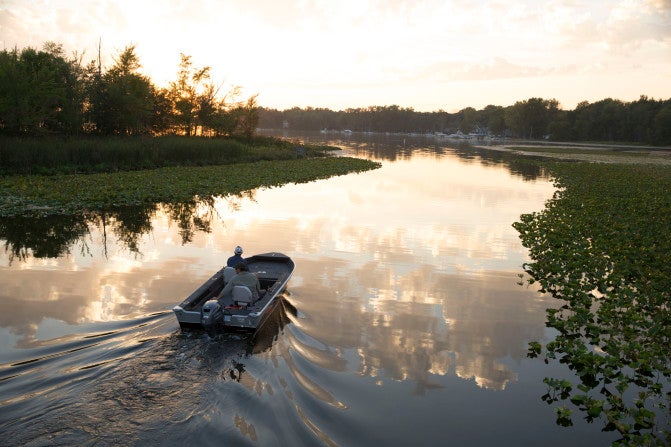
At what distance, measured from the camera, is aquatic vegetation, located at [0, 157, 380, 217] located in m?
22.0

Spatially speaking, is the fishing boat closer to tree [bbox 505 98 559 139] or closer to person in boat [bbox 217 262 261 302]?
person in boat [bbox 217 262 261 302]

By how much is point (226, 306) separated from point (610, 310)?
352 inches

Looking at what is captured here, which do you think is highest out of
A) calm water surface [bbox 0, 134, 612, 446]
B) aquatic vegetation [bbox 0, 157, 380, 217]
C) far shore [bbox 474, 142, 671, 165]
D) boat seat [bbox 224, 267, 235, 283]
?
far shore [bbox 474, 142, 671, 165]

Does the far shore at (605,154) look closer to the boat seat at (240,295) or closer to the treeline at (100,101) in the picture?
the treeline at (100,101)

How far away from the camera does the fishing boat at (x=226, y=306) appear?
361 inches

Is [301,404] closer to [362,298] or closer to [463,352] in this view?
[463,352]

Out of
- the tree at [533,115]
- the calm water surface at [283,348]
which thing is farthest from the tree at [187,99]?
the tree at [533,115]

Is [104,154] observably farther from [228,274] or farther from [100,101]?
[228,274]

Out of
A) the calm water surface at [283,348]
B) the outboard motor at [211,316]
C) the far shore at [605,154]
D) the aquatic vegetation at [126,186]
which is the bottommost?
the calm water surface at [283,348]

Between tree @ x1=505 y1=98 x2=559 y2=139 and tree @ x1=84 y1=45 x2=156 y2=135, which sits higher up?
tree @ x1=505 y1=98 x2=559 y2=139

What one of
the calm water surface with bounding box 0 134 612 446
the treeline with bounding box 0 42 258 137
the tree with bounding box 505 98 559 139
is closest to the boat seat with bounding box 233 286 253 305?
the calm water surface with bounding box 0 134 612 446

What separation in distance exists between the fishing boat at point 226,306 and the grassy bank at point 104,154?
970 inches

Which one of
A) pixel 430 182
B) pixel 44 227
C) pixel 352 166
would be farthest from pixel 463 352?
pixel 352 166

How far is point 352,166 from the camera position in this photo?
4791cm
